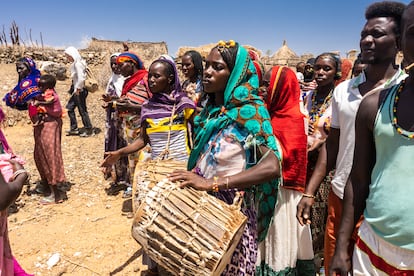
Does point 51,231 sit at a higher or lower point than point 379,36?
lower

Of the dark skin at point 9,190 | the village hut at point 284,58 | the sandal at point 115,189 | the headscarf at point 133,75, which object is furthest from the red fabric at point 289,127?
the village hut at point 284,58

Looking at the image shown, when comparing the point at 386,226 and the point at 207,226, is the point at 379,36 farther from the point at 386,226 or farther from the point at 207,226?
the point at 207,226

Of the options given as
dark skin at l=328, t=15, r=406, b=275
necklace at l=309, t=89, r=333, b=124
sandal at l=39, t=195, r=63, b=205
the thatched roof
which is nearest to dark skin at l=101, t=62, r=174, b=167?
necklace at l=309, t=89, r=333, b=124

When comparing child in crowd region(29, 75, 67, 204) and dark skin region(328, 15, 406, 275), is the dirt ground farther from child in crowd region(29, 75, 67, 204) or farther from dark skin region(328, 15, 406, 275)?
dark skin region(328, 15, 406, 275)

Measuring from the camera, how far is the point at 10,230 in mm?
3881

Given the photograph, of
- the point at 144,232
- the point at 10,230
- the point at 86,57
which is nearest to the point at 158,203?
the point at 144,232

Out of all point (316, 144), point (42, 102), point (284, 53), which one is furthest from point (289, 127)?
point (284, 53)

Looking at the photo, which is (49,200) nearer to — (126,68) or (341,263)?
(126,68)

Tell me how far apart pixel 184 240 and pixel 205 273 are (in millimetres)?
172

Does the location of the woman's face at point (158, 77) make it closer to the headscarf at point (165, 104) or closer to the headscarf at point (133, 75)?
the headscarf at point (165, 104)

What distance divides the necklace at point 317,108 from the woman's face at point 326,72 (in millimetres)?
131

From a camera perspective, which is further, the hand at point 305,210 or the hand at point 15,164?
the hand at point 305,210

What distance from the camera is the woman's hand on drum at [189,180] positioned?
1.64 m

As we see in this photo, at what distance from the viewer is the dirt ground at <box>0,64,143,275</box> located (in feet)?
10.4
